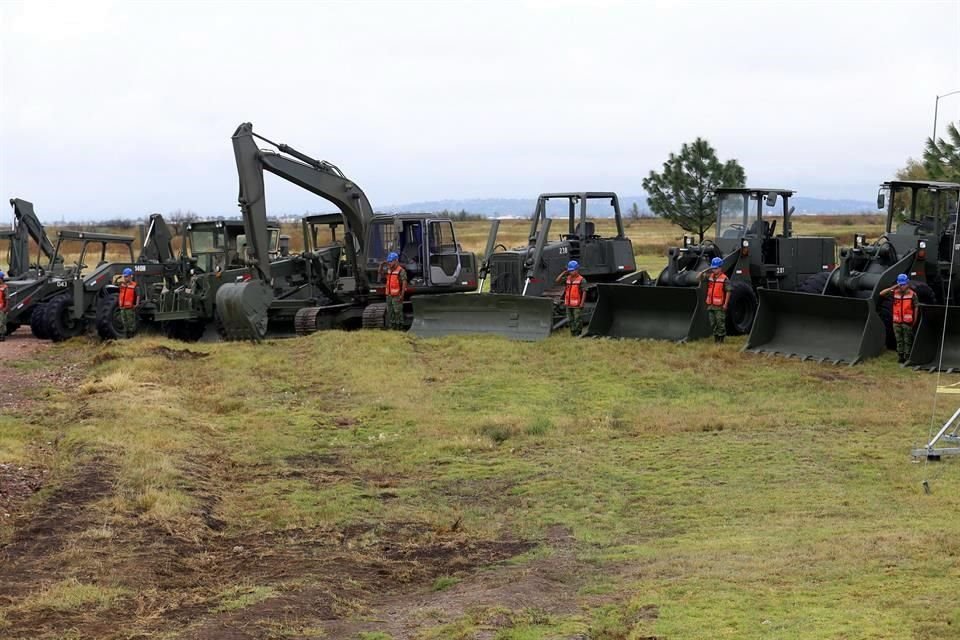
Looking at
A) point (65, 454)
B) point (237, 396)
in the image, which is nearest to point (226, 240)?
point (237, 396)

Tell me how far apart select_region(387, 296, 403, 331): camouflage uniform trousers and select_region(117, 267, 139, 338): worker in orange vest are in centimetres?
544

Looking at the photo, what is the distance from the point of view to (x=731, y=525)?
10.1 meters

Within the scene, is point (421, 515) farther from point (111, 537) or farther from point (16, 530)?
point (16, 530)

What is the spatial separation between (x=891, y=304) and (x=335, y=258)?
12513 millimetres

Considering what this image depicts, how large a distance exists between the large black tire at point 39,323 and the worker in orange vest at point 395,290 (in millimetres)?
7728

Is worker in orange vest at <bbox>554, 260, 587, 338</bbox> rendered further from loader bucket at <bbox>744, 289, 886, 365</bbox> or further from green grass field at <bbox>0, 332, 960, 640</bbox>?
loader bucket at <bbox>744, 289, 886, 365</bbox>

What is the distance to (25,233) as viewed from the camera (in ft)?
105

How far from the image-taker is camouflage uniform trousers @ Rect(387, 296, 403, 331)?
84.2 ft

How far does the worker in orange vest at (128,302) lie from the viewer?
26.8m

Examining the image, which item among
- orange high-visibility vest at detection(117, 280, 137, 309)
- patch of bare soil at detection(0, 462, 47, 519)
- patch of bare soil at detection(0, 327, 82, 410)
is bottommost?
Result: patch of bare soil at detection(0, 327, 82, 410)

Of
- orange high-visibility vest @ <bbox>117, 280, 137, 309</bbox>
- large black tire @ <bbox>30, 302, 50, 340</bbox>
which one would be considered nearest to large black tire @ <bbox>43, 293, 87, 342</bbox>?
large black tire @ <bbox>30, 302, 50, 340</bbox>

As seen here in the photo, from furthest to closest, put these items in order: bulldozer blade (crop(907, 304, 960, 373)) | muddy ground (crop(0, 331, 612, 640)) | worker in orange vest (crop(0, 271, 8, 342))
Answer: worker in orange vest (crop(0, 271, 8, 342)) < bulldozer blade (crop(907, 304, 960, 373)) < muddy ground (crop(0, 331, 612, 640))

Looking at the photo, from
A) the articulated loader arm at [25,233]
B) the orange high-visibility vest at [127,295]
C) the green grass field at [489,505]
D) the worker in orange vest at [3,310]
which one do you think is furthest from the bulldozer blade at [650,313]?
the articulated loader arm at [25,233]

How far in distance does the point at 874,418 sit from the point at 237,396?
8534 millimetres
